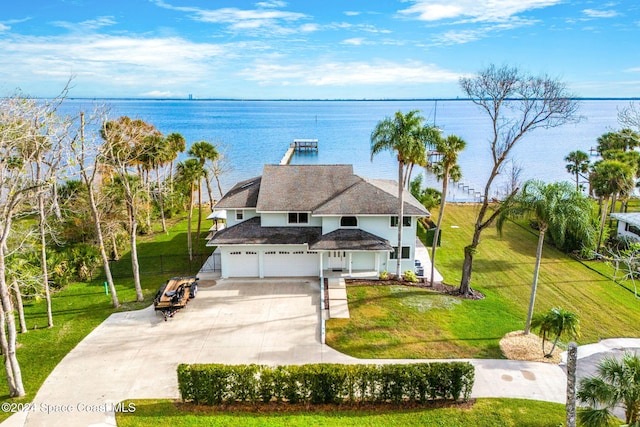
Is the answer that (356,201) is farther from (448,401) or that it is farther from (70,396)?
(70,396)

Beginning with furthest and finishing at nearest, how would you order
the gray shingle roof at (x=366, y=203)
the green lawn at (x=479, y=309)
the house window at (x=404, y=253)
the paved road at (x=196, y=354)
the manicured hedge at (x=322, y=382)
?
the house window at (x=404, y=253), the gray shingle roof at (x=366, y=203), the green lawn at (x=479, y=309), the paved road at (x=196, y=354), the manicured hedge at (x=322, y=382)

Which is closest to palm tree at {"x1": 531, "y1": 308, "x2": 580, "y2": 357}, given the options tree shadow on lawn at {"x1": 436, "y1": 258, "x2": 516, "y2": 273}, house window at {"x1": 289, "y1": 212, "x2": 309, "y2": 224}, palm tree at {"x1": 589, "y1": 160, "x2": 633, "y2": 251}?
tree shadow on lawn at {"x1": 436, "y1": 258, "x2": 516, "y2": 273}

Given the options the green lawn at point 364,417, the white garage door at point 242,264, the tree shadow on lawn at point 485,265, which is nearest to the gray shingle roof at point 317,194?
the white garage door at point 242,264

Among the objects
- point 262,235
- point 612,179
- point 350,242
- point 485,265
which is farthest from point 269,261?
point 612,179

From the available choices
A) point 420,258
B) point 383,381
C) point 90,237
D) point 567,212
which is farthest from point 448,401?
point 90,237

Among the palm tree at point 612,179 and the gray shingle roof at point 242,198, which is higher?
the palm tree at point 612,179

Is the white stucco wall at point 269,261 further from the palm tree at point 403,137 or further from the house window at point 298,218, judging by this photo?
the palm tree at point 403,137

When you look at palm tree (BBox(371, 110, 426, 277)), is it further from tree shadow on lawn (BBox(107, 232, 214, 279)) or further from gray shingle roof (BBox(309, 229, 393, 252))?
tree shadow on lawn (BBox(107, 232, 214, 279))

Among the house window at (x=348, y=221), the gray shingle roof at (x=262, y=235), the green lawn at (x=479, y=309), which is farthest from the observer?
the house window at (x=348, y=221)
